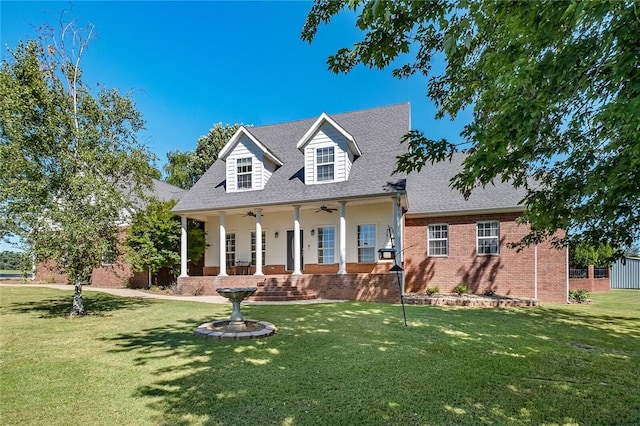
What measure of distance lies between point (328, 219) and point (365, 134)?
4.75m

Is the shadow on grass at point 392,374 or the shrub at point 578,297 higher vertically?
the shadow on grass at point 392,374

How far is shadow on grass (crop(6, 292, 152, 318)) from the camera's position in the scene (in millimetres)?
10438

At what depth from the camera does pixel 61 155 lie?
9.51 meters

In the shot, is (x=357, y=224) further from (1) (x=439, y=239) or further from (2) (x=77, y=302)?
(2) (x=77, y=302)

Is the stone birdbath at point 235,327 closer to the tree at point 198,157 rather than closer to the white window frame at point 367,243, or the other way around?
the white window frame at point 367,243

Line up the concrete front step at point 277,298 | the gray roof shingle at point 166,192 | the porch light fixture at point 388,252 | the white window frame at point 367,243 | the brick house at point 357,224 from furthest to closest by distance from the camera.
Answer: the gray roof shingle at point 166,192
the white window frame at point 367,243
the brick house at point 357,224
the concrete front step at point 277,298
the porch light fixture at point 388,252

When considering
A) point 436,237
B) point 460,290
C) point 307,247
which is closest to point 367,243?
point 307,247

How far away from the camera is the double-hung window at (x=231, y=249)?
1823cm

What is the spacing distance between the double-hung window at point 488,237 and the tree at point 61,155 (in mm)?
14155

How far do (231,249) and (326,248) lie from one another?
17.6 feet

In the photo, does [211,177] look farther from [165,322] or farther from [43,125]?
[165,322]

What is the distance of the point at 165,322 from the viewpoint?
29.3 ft

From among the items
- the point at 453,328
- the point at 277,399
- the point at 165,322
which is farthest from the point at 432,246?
the point at 277,399

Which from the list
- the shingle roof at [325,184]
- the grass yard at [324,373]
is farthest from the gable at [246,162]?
the grass yard at [324,373]
